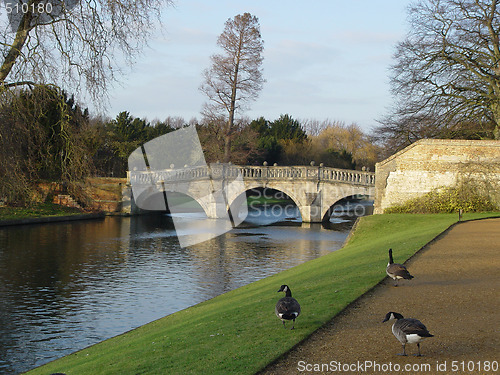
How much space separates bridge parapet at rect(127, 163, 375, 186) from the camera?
36.5m

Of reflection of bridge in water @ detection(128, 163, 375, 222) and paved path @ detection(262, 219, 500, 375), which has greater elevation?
reflection of bridge in water @ detection(128, 163, 375, 222)

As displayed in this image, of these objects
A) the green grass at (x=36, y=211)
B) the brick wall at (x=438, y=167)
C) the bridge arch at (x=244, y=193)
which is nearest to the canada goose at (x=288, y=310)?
the brick wall at (x=438, y=167)

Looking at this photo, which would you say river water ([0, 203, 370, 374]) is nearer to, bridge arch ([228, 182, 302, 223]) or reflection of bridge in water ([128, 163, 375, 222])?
reflection of bridge in water ([128, 163, 375, 222])

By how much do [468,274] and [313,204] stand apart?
27.0m

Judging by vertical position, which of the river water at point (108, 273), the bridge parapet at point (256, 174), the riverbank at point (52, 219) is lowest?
the river water at point (108, 273)

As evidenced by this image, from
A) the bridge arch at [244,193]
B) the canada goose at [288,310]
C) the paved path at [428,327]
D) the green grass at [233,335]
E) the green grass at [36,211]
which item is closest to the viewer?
the paved path at [428,327]

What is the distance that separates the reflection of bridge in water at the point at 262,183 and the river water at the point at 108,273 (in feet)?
8.75

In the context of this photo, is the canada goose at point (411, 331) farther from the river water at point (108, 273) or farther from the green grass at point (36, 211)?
the green grass at point (36, 211)

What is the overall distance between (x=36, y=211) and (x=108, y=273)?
18.8 metres

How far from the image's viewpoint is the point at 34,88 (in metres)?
9.30

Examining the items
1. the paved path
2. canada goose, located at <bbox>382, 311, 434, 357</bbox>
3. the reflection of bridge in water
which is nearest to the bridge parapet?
the reflection of bridge in water

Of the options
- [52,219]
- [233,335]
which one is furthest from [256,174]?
[233,335]

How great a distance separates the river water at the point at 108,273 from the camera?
12266 mm

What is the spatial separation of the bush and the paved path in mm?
15037
